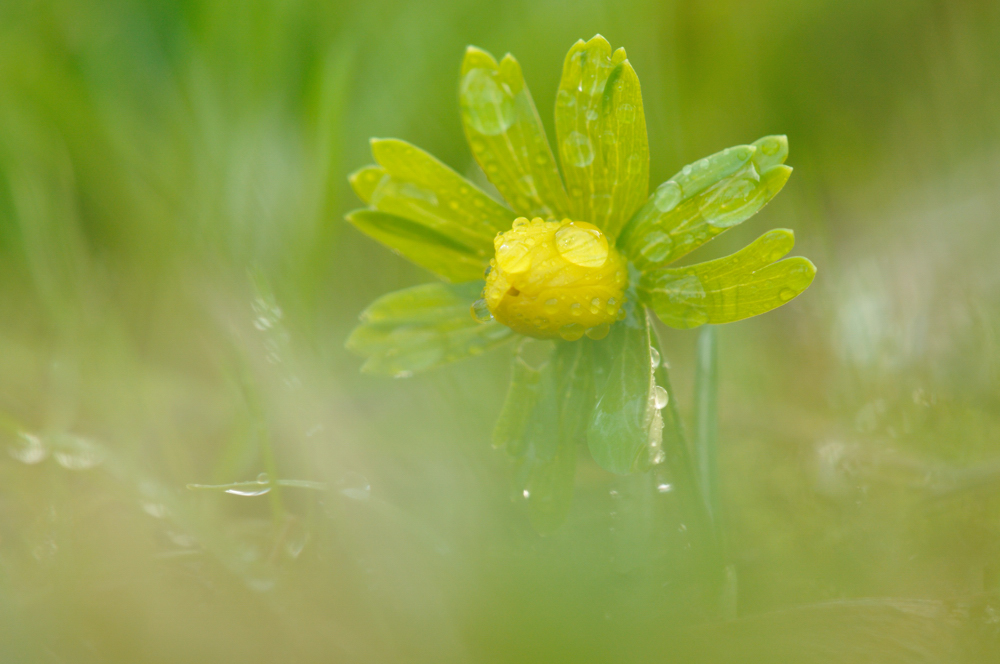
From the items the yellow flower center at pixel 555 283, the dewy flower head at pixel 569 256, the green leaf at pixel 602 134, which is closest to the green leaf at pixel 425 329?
the dewy flower head at pixel 569 256

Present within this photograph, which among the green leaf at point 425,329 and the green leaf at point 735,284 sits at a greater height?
the green leaf at point 735,284

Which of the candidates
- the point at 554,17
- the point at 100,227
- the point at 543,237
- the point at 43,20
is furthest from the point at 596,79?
the point at 43,20

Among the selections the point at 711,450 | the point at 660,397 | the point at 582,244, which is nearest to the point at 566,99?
the point at 582,244

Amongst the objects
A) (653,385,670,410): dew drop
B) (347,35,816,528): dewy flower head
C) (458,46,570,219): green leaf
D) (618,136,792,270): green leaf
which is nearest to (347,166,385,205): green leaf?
(347,35,816,528): dewy flower head

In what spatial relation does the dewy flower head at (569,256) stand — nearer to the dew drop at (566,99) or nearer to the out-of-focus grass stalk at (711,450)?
the dew drop at (566,99)

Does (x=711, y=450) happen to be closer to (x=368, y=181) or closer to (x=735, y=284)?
(x=735, y=284)

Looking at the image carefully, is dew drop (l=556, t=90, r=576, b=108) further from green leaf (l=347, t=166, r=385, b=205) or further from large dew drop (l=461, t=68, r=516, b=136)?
green leaf (l=347, t=166, r=385, b=205)
